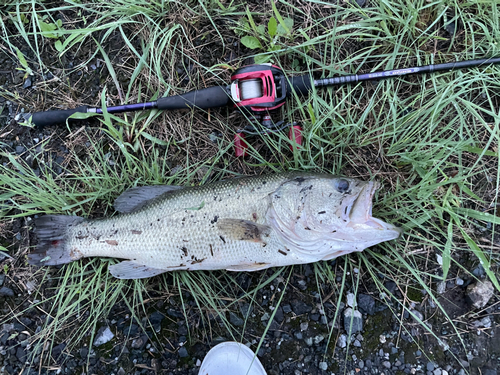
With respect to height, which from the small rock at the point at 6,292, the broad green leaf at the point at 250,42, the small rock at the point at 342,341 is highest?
the broad green leaf at the point at 250,42

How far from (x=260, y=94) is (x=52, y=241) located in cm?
232

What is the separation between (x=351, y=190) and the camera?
2.43 metres

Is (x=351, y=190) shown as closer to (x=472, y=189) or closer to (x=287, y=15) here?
(x=472, y=189)

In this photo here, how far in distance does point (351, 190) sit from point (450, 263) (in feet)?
4.35

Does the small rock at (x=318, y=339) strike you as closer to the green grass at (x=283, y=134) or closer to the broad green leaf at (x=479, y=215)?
the green grass at (x=283, y=134)

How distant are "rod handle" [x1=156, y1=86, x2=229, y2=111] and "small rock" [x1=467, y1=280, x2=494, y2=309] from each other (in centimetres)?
284

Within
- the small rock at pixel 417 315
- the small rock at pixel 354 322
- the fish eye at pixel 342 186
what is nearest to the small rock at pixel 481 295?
the small rock at pixel 417 315

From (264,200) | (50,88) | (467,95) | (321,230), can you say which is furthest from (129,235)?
(467,95)

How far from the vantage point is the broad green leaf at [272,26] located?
2.83 metres

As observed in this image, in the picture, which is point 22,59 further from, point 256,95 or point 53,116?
point 256,95

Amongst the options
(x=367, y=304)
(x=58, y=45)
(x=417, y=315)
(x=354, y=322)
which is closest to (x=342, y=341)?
(x=354, y=322)

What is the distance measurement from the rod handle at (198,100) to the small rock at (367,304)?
221cm

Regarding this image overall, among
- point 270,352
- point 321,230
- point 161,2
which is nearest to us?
point 321,230

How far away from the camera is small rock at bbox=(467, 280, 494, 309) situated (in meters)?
2.78
